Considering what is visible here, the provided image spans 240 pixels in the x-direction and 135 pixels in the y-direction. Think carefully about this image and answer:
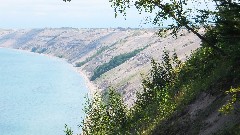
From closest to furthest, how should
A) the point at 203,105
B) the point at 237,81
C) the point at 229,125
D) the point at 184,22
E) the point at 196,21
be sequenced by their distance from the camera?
the point at 196,21 → the point at 184,22 → the point at 229,125 → the point at 237,81 → the point at 203,105

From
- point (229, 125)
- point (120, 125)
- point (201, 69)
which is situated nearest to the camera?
point (229, 125)

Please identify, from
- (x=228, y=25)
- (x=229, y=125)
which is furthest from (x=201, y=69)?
(x=228, y=25)

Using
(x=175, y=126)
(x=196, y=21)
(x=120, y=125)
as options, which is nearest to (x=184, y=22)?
(x=196, y=21)

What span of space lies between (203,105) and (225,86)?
3080mm

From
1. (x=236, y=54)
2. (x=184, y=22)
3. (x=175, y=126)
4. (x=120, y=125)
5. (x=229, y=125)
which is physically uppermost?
(x=184, y=22)

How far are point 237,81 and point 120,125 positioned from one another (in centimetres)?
4194

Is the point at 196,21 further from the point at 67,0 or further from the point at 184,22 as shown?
the point at 67,0

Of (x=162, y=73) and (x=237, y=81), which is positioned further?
(x=162, y=73)

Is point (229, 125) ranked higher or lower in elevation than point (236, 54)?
lower

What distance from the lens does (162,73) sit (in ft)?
262

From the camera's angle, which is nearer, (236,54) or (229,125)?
(236,54)

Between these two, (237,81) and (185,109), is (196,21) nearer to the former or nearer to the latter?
(237,81)

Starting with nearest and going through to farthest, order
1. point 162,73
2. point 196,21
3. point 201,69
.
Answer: point 196,21, point 201,69, point 162,73

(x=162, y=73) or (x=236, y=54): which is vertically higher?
(x=236, y=54)
